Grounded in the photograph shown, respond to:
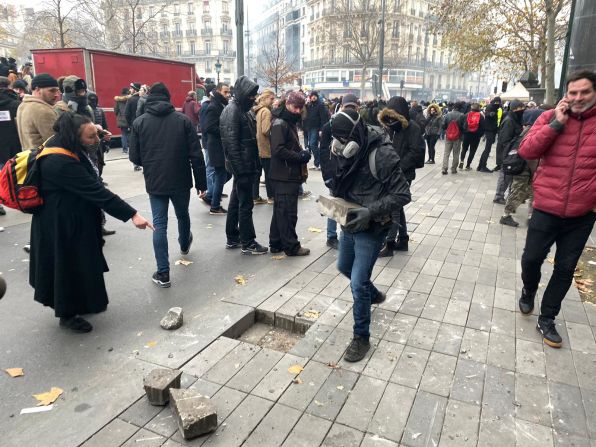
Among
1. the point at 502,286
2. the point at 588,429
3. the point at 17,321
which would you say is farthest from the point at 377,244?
the point at 17,321

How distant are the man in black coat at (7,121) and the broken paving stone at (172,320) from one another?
5.18 meters

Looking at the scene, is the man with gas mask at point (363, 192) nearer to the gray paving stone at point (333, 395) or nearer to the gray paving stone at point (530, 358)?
the gray paving stone at point (333, 395)

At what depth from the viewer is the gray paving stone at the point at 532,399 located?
2.78m

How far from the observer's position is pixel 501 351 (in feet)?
11.6

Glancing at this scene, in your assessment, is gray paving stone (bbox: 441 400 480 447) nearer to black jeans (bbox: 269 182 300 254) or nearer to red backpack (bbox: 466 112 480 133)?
black jeans (bbox: 269 182 300 254)

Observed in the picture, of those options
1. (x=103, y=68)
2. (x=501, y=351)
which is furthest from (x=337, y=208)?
(x=103, y=68)

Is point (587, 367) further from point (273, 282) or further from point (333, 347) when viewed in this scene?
point (273, 282)

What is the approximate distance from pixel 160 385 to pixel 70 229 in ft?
5.33

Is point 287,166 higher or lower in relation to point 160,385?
higher

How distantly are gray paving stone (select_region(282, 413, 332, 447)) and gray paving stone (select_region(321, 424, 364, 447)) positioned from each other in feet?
0.12

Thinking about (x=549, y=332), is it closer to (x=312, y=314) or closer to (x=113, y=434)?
(x=312, y=314)

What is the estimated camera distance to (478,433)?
264 centimetres

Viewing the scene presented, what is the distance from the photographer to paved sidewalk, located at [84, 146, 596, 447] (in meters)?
2.64

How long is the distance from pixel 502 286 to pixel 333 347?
2359 millimetres
